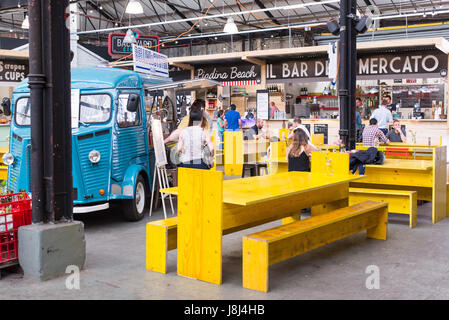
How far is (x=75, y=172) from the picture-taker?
7188mm

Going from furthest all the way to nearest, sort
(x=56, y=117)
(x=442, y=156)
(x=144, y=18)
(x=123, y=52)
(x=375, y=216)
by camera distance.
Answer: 1. (x=144, y=18)
2. (x=123, y=52)
3. (x=442, y=156)
4. (x=375, y=216)
5. (x=56, y=117)

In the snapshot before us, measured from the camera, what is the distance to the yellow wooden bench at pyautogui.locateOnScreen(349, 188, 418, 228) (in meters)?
7.68

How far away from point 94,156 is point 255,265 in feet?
11.2

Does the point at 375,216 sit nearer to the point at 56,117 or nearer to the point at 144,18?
the point at 56,117

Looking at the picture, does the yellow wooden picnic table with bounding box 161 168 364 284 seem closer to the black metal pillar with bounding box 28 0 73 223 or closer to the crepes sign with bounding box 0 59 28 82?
the black metal pillar with bounding box 28 0 73 223

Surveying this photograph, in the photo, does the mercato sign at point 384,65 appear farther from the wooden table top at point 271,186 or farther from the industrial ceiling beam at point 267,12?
the wooden table top at point 271,186

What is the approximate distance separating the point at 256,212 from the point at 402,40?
10838mm

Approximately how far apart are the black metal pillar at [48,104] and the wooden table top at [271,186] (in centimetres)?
113

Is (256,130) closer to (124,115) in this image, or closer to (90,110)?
(124,115)
